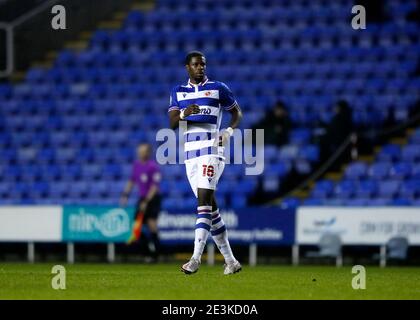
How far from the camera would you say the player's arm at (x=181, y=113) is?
11719 mm

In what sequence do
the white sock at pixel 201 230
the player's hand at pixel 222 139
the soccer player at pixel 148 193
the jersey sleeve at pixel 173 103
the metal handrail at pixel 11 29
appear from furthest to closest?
1. the metal handrail at pixel 11 29
2. the soccer player at pixel 148 193
3. the jersey sleeve at pixel 173 103
4. the player's hand at pixel 222 139
5. the white sock at pixel 201 230

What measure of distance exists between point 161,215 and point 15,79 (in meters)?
8.94

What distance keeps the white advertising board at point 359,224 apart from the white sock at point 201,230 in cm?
696

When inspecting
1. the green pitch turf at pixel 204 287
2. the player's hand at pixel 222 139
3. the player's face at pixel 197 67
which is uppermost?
the player's face at pixel 197 67

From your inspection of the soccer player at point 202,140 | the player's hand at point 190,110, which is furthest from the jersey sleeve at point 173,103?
the player's hand at point 190,110

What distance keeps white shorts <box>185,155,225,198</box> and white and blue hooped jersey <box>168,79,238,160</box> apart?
0.23ft

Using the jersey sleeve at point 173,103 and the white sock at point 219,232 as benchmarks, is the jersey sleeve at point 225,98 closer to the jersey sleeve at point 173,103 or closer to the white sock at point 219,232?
the jersey sleeve at point 173,103

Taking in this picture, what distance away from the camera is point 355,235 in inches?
Answer: 722

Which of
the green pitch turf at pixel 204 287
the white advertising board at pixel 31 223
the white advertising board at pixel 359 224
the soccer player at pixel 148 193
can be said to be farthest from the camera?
the white advertising board at pixel 31 223

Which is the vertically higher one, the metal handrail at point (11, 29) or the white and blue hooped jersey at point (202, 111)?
the metal handrail at point (11, 29)

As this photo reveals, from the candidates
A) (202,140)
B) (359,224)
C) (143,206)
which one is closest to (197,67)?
(202,140)

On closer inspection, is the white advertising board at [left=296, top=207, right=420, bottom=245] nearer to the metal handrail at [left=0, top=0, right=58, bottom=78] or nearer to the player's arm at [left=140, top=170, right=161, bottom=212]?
the player's arm at [left=140, top=170, right=161, bottom=212]
